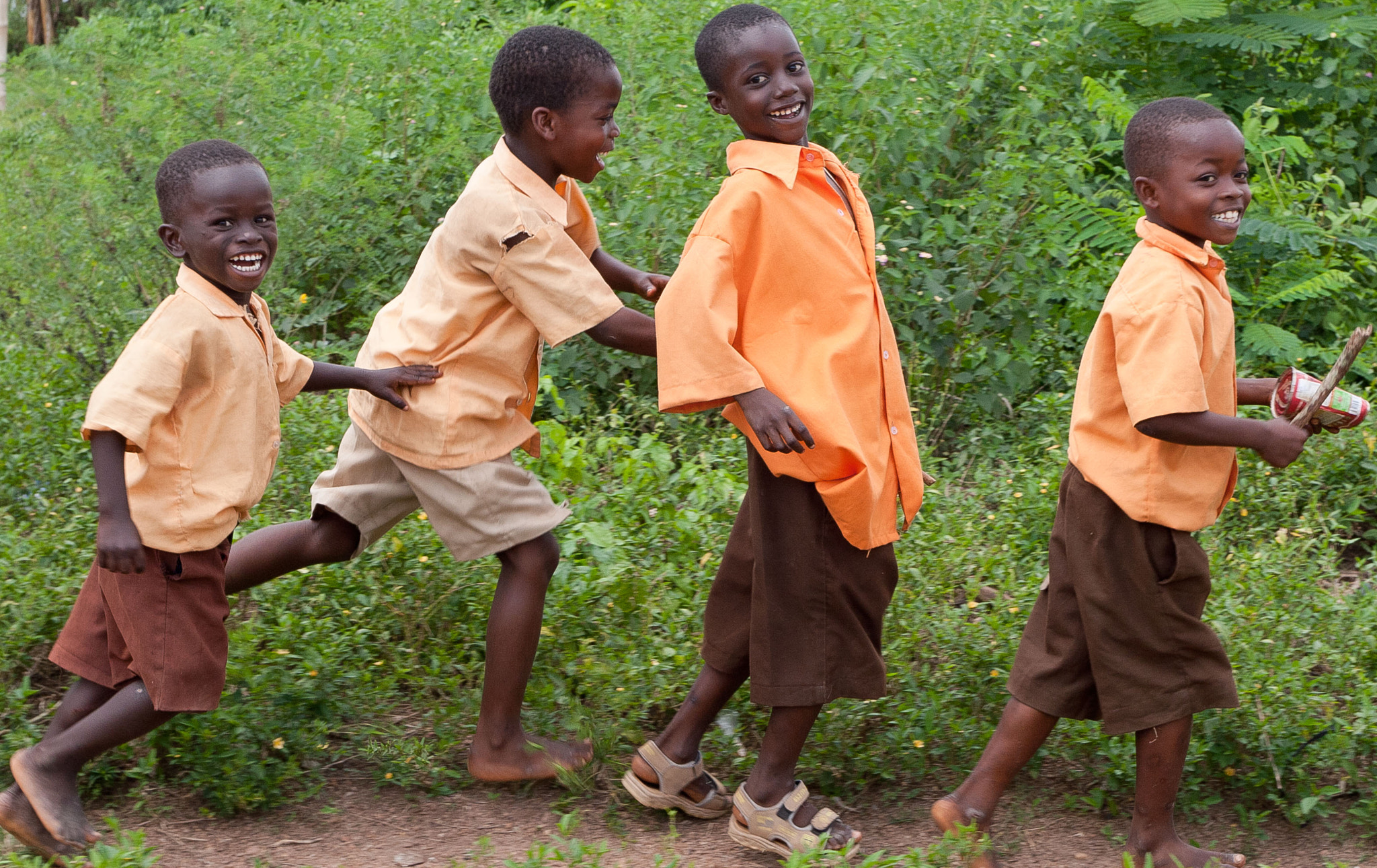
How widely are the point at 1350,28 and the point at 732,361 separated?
4551mm

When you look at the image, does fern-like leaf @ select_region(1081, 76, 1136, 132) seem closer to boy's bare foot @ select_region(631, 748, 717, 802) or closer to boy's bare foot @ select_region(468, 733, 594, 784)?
boy's bare foot @ select_region(631, 748, 717, 802)

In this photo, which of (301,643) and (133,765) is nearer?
(133,765)

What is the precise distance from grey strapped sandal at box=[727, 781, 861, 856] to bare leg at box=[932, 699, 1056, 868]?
225 millimetres

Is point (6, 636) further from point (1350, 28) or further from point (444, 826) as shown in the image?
A: point (1350, 28)

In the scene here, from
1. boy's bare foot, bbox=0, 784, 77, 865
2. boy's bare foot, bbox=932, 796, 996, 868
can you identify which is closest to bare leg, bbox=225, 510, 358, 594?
boy's bare foot, bbox=0, 784, 77, 865

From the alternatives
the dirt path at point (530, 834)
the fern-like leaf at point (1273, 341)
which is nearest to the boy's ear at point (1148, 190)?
the dirt path at point (530, 834)

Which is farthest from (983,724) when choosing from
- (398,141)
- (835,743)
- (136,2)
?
(136,2)

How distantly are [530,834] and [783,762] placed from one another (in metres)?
0.66

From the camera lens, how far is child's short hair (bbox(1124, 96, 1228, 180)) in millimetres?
2838

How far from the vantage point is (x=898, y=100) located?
5.19 metres

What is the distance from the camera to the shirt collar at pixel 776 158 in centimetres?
277

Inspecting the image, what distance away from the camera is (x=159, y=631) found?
2.82 m

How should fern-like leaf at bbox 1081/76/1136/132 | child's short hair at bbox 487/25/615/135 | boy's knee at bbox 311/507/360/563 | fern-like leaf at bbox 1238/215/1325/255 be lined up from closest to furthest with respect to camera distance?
child's short hair at bbox 487/25/615/135, boy's knee at bbox 311/507/360/563, fern-like leaf at bbox 1238/215/1325/255, fern-like leaf at bbox 1081/76/1136/132

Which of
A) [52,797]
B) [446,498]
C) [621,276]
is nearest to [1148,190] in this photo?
[621,276]
